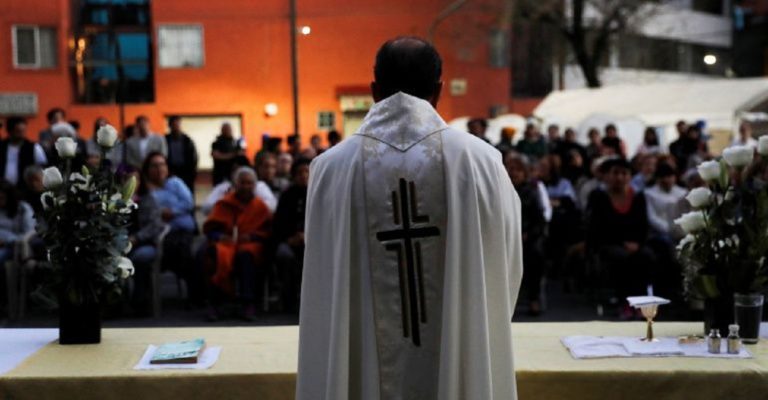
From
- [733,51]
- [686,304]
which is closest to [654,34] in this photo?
[733,51]

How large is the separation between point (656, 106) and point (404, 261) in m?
18.1

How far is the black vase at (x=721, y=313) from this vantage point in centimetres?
437

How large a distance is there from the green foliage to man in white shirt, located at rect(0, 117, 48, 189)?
7019mm

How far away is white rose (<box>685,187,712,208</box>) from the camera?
4.40m

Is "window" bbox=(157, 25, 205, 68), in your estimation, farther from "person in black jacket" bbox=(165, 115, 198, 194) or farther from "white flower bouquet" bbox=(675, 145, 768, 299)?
"white flower bouquet" bbox=(675, 145, 768, 299)

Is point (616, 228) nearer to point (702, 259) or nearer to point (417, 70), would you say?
point (702, 259)

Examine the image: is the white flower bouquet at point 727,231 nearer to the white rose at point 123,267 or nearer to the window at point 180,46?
the white rose at point 123,267

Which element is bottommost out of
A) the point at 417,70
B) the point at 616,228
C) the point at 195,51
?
the point at 616,228

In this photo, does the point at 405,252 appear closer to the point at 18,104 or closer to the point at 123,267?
the point at 123,267

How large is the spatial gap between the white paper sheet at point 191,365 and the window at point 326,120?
1762cm

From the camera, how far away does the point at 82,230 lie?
14.5 feet

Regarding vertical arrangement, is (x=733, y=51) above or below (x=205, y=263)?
above

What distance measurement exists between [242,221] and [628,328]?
4853 mm

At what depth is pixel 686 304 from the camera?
30.0ft
